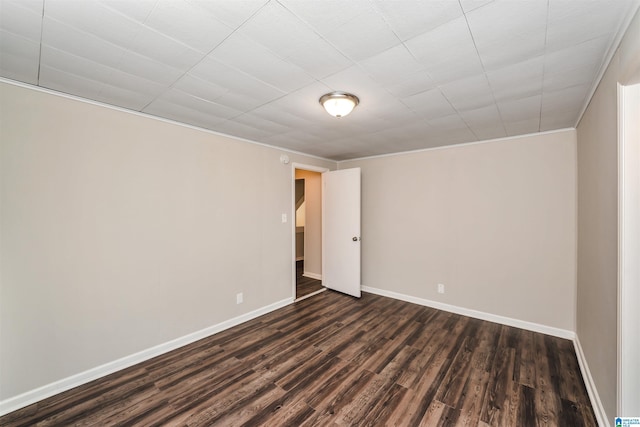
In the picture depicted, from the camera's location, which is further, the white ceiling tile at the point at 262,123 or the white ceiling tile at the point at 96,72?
the white ceiling tile at the point at 262,123

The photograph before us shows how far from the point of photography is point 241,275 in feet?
10.9

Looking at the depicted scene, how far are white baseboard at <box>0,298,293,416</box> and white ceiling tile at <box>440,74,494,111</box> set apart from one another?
3.36 metres

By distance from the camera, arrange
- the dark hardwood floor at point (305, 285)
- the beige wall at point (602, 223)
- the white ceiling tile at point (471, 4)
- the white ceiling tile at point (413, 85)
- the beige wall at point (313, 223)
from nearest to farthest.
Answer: the white ceiling tile at point (471, 4)
the beige wall at point (602, 223)
the white ceiling tile at point (413, 85)
the dark hardwood floor at point (305, 285)
the beige wall at point (313, 223)

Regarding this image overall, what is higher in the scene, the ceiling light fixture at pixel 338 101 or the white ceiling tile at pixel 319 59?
the white ceiling tile at pixel 319 59

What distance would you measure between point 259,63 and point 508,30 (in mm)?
1420

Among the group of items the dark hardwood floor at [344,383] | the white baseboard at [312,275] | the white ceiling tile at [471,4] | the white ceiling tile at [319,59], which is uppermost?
the white ceiling tile at [319,59]

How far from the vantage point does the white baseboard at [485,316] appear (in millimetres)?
2926

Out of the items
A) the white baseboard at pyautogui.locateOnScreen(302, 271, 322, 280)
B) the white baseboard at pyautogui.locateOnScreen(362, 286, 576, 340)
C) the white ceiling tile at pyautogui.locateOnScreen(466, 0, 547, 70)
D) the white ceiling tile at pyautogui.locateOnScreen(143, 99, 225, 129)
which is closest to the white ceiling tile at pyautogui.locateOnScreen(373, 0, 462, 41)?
the white ceiling tile at pyautogui.locateOnScreen(466, 0, 547, 70)

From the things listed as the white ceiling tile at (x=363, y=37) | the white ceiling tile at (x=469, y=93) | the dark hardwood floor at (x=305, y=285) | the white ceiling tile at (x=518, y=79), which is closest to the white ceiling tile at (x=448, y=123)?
the white ceiling tile at (x=469, y=93)

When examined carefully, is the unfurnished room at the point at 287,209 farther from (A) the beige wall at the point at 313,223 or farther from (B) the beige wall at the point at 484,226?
(A) the beige wall at the point at 313,223

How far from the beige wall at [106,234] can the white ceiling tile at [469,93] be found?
2437mm

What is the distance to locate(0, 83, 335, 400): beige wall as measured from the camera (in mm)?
1873

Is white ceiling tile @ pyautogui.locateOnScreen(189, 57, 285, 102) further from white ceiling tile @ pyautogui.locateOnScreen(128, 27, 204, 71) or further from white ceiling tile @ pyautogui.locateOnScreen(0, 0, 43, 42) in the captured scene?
white ceiling tile @ pyautogui.locateOnScreen(0, 0, 43, 42)

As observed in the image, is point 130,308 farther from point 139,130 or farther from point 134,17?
point 134,17
